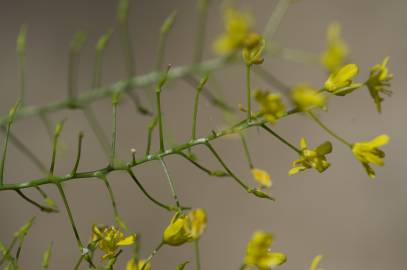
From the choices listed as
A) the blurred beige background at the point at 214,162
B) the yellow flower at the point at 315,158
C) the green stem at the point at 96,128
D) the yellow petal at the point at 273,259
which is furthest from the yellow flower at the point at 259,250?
the blurred beige background at the point at 214,162

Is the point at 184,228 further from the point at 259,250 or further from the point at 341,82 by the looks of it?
the point at 341,82

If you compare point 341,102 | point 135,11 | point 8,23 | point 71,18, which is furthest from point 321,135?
point 8,23

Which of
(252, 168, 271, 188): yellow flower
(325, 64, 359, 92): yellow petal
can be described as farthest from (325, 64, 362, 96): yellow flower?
(252, 168, 271, 188): yellow flower

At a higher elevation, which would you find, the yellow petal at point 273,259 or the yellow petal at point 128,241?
the yellow petal at point 128,241

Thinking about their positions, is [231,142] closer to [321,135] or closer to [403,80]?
[321,135]

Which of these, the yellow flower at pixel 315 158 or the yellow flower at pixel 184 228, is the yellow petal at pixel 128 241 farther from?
the yellow flower at pixel 315 158

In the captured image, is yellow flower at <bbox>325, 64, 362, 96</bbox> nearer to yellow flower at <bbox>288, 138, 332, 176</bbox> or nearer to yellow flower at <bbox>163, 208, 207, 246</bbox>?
yellow flower at <bbox>288, 138, 332, 176</bbox>
